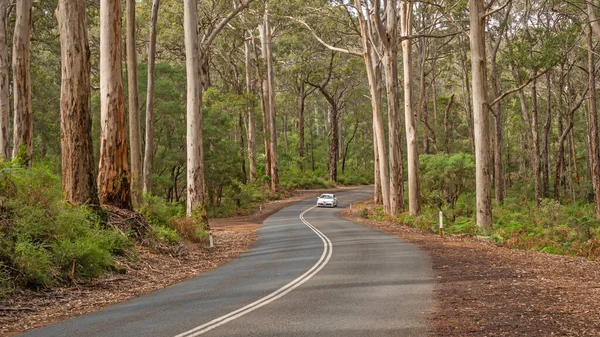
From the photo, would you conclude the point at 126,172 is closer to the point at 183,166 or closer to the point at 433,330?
the point at 433,330

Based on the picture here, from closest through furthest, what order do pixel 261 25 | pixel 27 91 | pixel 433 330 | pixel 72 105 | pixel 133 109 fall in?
pixel 433 330 → pixel 72 105 → pixel 27 91 → pixel 133 109 → pixel 261 25

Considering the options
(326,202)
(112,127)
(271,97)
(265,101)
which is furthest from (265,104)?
(112,127)

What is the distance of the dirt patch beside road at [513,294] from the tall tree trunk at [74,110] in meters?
8.57

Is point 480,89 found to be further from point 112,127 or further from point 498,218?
point 112,127

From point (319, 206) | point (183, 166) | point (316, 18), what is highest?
point (316, 18)

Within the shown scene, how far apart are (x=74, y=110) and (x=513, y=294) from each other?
34.5 feet

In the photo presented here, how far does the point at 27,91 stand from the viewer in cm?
2058

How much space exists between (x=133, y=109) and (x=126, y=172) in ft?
26.5

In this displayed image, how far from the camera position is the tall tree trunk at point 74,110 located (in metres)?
14.5

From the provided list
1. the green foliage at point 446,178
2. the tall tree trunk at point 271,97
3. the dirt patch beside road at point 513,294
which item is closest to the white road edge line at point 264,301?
the dirt patch beside road at point 513,294

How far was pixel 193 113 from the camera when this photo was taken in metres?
24.2

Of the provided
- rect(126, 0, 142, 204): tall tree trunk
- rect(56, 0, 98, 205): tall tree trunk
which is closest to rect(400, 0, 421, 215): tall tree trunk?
rect(126, 0, 142, 204): tall tree trunk

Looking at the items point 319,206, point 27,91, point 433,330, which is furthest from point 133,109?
point 319,206

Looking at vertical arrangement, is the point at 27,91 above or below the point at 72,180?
above
